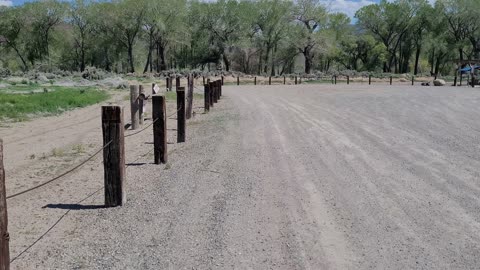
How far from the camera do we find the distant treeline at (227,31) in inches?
2685

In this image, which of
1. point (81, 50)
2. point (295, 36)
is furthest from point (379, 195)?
point (81, 50)

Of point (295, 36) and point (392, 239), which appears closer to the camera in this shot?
point (392, 239)

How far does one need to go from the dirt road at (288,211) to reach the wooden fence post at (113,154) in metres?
0.23

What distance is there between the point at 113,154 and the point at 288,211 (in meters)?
2.23

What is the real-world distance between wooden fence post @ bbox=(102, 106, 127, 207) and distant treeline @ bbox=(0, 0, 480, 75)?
61.1m

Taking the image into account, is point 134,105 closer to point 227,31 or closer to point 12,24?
point 227,31

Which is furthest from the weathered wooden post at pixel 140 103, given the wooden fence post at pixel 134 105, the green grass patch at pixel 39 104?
the green grass patch at pixel 39 104

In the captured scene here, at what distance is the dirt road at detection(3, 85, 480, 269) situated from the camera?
457cm

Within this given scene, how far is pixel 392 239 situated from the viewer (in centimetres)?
494

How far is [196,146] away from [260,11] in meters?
65.5

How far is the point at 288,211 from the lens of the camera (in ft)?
19.0

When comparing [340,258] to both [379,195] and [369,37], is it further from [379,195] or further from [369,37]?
[369,37]

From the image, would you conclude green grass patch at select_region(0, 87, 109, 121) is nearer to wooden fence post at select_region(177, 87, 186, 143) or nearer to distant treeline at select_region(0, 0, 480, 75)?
wooden fence post at select_region(177, 87, 186, 143)

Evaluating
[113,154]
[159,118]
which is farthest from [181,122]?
[113,154]
